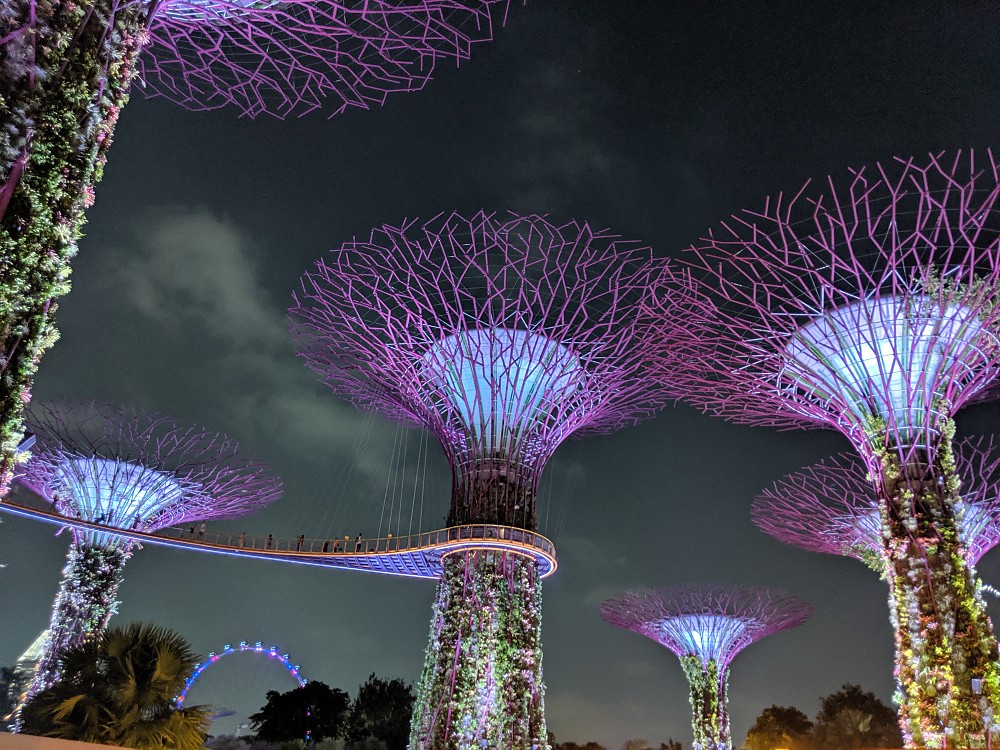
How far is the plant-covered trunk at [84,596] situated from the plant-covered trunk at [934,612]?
85.3 feet

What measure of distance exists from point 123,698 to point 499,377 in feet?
42.9

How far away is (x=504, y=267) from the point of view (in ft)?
70.3

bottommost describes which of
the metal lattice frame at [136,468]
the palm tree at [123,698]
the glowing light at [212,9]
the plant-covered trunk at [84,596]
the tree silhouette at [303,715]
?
the palm tree at [123,698]

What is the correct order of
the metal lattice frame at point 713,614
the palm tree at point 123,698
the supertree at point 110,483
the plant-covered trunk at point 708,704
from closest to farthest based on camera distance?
the palm tree at point 123,698, the supertree at point 110,483, the plant-covered trunk at point 708,704, the metal lattice frame at point 713,614

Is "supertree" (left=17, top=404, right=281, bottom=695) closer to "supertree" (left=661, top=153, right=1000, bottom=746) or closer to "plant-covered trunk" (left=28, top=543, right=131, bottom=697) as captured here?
"plant-covered trunk" (left=28, top=543, right=131, bottom=697)

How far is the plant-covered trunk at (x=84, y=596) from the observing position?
28.6m

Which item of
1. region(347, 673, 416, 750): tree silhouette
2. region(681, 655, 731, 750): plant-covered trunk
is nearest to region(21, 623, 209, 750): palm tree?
region(681, 655, 731, 750): plant-covered trunk

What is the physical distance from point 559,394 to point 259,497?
16.1 metres

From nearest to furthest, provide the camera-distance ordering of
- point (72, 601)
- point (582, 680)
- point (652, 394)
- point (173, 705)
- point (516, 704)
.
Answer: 1. point (173, 705)
2. point (516, 704)
3. point (652, 394)
4. point (72, 601)
5. point (582, 680)

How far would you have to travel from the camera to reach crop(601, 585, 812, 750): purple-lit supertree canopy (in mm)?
38875

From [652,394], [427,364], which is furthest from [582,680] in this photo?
[427,364]

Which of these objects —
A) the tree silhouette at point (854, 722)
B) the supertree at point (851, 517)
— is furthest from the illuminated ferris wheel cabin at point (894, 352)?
the tree silhouette at point (854, 722)

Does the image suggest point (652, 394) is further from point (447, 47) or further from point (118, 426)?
point (118, 426)

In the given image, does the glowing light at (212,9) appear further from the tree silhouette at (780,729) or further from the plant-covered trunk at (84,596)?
the tree silhouette at (780,729)
